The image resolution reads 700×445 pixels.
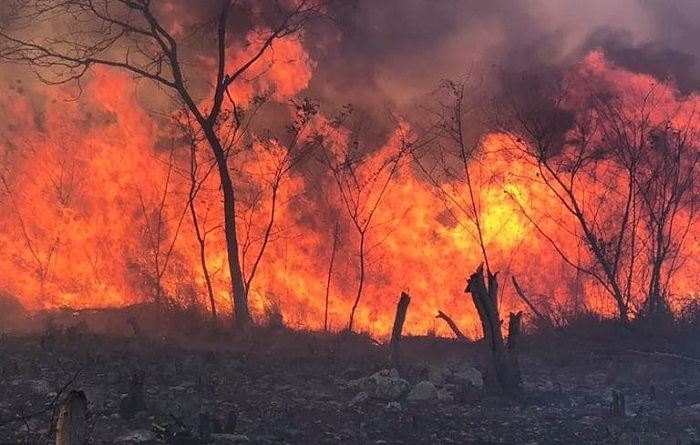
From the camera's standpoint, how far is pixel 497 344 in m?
8.74

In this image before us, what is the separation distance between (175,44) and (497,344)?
7058 millimetres

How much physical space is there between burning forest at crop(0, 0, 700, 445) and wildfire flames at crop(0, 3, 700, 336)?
37mm

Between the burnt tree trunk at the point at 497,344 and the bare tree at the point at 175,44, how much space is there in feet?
14.7

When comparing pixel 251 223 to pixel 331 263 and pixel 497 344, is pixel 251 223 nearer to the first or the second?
pixel 331 263

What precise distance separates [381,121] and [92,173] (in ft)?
19.3

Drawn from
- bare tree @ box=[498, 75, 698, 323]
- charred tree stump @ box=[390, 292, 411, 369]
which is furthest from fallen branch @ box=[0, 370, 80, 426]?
bare tree @ box=[498, 75, 698, 323]

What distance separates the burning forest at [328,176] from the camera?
40.3 ft

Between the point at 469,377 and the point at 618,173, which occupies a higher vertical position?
the point at 618,173

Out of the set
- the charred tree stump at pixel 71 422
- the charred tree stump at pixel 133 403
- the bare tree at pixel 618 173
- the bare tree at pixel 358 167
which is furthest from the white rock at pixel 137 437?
the bare tree at pixel 618 173

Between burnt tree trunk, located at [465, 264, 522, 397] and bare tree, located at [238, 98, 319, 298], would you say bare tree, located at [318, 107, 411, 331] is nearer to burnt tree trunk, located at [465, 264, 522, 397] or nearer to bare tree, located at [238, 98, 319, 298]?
bare tree, located at [238, 98, 319, 298]

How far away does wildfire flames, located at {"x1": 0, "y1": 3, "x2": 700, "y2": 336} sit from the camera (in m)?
13.3

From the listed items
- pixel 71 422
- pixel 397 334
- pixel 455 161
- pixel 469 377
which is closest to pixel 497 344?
pixel 469 377

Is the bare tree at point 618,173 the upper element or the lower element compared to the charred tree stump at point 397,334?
upper

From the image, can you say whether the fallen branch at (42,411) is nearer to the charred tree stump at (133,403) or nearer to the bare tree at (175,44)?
the charred tree stump at (133,403)
